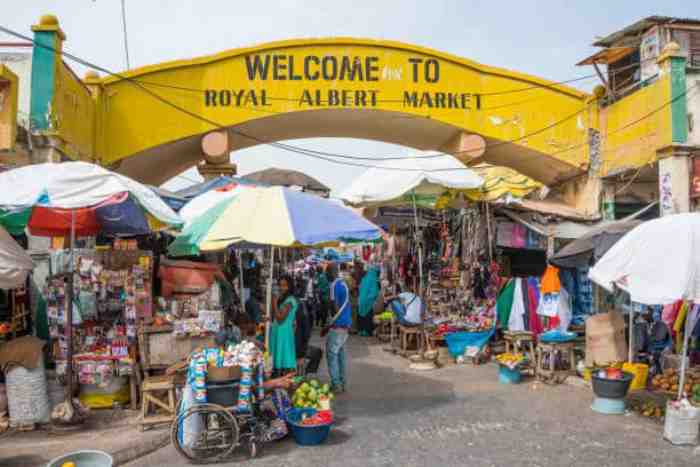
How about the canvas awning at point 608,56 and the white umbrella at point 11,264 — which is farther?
the canvas awning at point 608,56

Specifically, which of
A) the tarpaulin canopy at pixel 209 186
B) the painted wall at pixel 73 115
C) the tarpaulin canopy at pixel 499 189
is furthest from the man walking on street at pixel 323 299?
the painted wall at pixel 73 115

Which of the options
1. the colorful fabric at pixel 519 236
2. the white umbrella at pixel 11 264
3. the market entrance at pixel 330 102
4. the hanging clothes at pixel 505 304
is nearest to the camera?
the white umbrella at pixel 11 264

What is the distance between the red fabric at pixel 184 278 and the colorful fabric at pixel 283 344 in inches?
52.8

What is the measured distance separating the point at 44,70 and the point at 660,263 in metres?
9.22

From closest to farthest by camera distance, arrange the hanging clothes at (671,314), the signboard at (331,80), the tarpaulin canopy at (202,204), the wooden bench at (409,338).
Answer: the tarpaulin canopy at (202,204) < the hanging clothes at (671,314) < the wooden bench at (409,338) < the signboard at (331,80)

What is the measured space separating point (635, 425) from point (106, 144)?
1120 centimetres

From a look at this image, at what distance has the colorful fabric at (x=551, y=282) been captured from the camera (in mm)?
10750

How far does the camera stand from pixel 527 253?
13.5 meters

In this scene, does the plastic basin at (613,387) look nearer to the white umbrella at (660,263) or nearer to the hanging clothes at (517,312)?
the white umbrella at (660,263)

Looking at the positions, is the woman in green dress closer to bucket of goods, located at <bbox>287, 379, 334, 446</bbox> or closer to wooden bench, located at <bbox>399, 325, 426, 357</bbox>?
bucket of goods, located at <bbox>287, 379, 334, 446</bbox>

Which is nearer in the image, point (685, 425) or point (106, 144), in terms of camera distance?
point (685, 425)

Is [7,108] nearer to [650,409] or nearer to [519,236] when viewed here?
[650,409]

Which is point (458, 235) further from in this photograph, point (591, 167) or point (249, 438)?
point (249, 438)

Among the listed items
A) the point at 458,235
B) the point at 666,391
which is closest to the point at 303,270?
the point at 458,235
